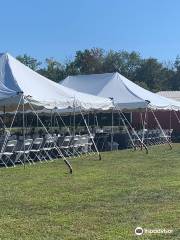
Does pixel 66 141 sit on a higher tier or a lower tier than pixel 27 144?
lower

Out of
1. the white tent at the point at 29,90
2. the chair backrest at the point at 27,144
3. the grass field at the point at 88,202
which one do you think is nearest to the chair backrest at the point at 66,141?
the white tent at the point at 29,90

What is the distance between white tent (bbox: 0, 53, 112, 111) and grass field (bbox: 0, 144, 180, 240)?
2.03 m

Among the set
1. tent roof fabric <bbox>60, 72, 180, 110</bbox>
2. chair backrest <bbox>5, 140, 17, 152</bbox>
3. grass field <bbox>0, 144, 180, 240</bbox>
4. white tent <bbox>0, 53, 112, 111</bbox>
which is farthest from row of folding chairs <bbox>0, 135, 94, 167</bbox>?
tent roof fabric <bbox>60, 72, 180, 110</bbox>

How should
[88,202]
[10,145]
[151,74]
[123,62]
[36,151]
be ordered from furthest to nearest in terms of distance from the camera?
[123,62], [151,74], [36,151], [10,145], [88,202]

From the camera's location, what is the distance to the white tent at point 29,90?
1533 centimetres

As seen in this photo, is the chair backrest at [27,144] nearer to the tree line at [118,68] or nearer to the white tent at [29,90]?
the white tent at [29,90]

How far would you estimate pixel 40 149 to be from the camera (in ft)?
56.3

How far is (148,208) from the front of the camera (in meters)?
8.48

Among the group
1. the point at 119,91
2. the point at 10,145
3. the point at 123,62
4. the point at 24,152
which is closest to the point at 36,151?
the point at 24,152

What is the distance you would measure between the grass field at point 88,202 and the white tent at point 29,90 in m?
2.03

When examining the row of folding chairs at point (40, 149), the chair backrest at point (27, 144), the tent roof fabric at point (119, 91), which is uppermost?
the tent roof fabric at point (119, 91)

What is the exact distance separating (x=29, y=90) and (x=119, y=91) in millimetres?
9931

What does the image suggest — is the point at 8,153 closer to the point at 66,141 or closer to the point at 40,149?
the point at 40,149

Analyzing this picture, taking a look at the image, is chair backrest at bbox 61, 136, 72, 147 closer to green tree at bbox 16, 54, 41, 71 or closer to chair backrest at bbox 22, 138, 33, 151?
chair backrest at bbox 22, 138, 33, 151
